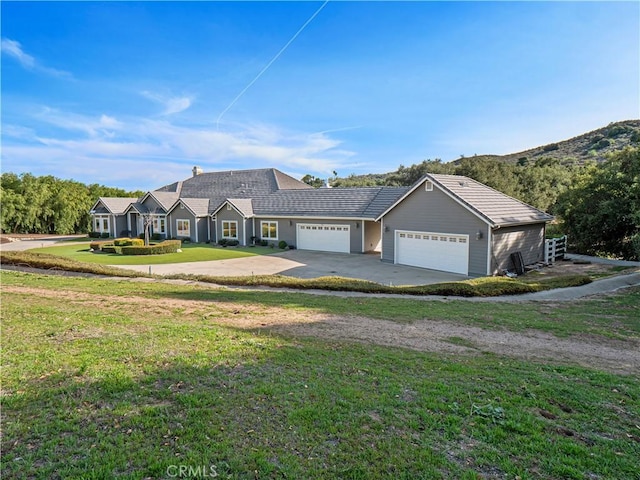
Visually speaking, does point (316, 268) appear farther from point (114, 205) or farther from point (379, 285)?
point (114, 205)

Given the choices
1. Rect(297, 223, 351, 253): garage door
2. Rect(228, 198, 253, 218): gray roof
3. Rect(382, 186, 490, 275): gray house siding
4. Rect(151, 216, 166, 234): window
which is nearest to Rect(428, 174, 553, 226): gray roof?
Rect(382, 186, 490, 275): gray house siding

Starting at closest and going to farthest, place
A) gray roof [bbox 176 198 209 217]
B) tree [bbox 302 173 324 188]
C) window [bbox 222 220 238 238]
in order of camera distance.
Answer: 1. window [bbox 222 220 238 238]
2. gray roof [bbox 176 198 209 217]
3. tree [bbox 302 173 324 188]

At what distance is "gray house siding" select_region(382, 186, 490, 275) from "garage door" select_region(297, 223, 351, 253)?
498 cm

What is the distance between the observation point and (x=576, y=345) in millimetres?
7586

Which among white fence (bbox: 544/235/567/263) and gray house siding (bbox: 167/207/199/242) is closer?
white fence (bbox: 544/235/567/263)

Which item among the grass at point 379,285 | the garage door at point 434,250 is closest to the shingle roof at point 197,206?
the grass at point 379,285

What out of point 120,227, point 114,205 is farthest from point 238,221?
point 114,205

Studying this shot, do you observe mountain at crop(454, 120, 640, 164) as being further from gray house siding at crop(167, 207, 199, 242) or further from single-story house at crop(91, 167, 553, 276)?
gray house siding at crop(167, 207, 199, 242)

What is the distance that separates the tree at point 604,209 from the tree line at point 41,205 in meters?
47.4

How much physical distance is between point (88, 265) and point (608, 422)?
64.6 feet

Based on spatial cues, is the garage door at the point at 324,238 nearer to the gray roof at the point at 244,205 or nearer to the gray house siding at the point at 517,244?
the gray roof at the point at 244,205

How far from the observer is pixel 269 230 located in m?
31.2

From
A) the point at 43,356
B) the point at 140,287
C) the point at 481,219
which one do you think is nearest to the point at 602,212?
the point at 481,219

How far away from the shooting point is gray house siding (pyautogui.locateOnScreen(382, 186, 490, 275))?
18.3 meters
